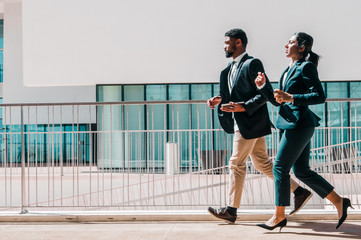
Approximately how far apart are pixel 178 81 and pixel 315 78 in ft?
36.8

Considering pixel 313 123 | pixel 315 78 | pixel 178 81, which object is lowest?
pixel 313 123

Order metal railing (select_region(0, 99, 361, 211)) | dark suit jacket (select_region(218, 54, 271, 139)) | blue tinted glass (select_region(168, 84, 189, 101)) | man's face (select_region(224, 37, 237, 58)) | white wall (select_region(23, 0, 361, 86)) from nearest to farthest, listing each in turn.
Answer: dark suit jacket (select_region(218, 54, 271, 139)) → man's face (select_region(224, 37, 237, 58)) → metal railing (select_region(0, 99, 361, 211)) → white wall (select_region(23, 0, 361, 86)) → blue tinted glass (select_region(168, 84, 189, 101))

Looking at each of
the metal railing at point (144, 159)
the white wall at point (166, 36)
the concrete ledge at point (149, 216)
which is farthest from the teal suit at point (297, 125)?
the white wall at point (166, 36)

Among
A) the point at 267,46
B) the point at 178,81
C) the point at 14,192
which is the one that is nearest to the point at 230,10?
the point at 267,46

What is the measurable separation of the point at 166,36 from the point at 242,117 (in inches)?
431

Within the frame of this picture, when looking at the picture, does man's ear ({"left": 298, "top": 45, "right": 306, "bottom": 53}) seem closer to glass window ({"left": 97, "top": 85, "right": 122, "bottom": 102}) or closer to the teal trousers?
the teal trousers

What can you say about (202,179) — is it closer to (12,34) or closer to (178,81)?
(178,81)

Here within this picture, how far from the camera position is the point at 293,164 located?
3920 millimetres

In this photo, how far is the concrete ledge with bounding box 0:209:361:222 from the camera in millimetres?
4543

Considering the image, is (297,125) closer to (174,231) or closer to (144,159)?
(174,231)

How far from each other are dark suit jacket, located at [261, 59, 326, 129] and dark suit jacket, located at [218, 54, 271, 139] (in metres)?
0.19

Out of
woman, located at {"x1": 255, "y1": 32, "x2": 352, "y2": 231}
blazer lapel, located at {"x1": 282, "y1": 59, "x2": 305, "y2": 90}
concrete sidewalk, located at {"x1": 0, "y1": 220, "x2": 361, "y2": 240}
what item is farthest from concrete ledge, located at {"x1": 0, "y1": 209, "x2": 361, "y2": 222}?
blazer lapel, located at {"x1": 282, "y1": 59, "x2": 305, "y2": 90}

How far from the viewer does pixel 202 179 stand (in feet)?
37.6

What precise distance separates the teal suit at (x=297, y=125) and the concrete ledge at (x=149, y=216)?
2.38 feet
